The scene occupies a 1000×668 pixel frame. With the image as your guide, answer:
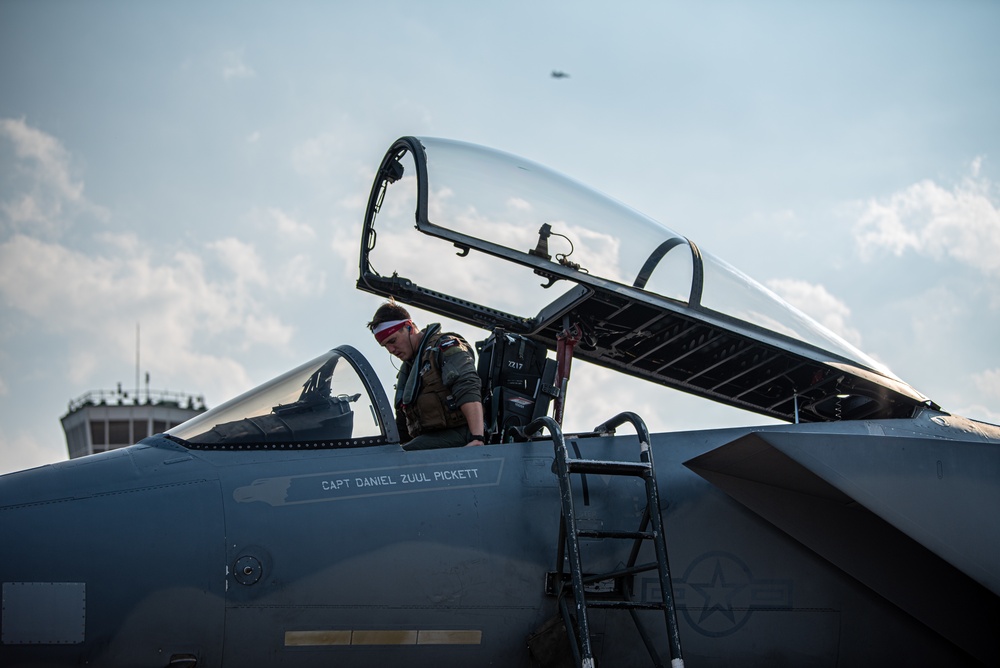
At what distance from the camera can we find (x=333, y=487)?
5145mm

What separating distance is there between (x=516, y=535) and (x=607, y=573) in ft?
1.64

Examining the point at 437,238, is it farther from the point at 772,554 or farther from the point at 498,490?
the point at 772,554

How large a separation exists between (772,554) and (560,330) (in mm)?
2200

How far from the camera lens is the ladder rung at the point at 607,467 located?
5.04 meters

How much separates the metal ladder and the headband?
4.65 feet

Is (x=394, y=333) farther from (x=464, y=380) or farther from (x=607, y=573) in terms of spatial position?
(x=607, y=573)

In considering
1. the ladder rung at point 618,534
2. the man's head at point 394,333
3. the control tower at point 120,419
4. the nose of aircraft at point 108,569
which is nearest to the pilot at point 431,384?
the man's head at point 394,333

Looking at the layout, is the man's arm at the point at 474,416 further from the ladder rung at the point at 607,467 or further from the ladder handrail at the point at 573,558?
the ladder rung at the point at 607,467

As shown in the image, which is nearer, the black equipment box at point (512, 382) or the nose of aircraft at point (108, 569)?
the nose of aircraft at point (108, 569)

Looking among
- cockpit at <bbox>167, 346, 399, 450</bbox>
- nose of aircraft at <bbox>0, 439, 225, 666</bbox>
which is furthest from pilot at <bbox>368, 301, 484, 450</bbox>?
nose of aircraft at <bbox>0, 439, 225, 666</bbox>

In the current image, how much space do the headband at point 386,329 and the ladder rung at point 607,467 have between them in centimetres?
161

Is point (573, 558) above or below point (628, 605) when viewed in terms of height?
above

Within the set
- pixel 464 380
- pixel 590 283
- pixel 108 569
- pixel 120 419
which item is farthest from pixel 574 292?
pixel 120 419

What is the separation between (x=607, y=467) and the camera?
16.7ft
